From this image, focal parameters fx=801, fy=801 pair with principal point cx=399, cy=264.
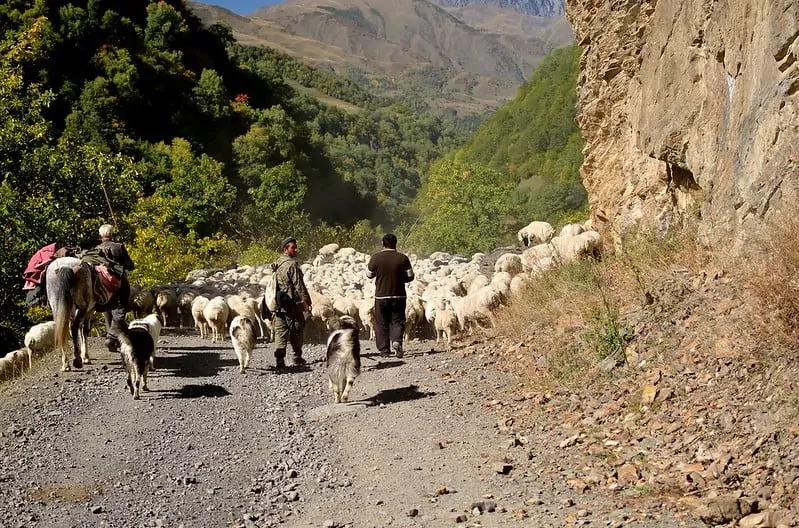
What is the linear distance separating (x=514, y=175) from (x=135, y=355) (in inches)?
3165

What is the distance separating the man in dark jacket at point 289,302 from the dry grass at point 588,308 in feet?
9.41

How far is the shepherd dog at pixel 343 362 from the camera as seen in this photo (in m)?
8.52

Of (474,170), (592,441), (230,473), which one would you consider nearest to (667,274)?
(592,441)

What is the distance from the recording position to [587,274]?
1052 cm

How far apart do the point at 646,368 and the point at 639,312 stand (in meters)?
1.23

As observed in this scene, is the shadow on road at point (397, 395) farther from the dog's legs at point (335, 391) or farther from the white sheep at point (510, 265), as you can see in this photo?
the white sheep at point (510, 265)

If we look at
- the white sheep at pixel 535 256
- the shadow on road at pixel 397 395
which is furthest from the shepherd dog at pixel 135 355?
the white sheep at pixel 535 256

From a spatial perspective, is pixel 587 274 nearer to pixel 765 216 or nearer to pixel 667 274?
pixel 667 274

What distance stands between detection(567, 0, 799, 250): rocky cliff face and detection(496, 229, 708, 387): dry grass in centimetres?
58

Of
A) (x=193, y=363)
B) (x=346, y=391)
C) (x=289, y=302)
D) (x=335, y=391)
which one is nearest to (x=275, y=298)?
(x=289, y=302)

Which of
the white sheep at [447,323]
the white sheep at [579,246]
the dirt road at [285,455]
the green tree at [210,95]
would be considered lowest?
the dirt road at [285,455]

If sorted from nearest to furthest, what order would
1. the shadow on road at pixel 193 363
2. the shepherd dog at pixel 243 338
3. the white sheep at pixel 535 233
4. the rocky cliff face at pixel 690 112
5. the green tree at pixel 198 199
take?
the rocky cliff face at pixel 690 112 → the shepherd dog at pixel 243 338 → the shadow on road at pixel 193 363 → the white sheep at pixel 535 233 → the green tree at pixel 198 199

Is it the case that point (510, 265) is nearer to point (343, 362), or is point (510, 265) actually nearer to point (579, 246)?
point (579, 246)

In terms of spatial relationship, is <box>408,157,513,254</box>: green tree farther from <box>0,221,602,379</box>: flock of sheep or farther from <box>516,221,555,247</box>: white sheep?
<box>0,221,602,379</box>: flock of sheep
